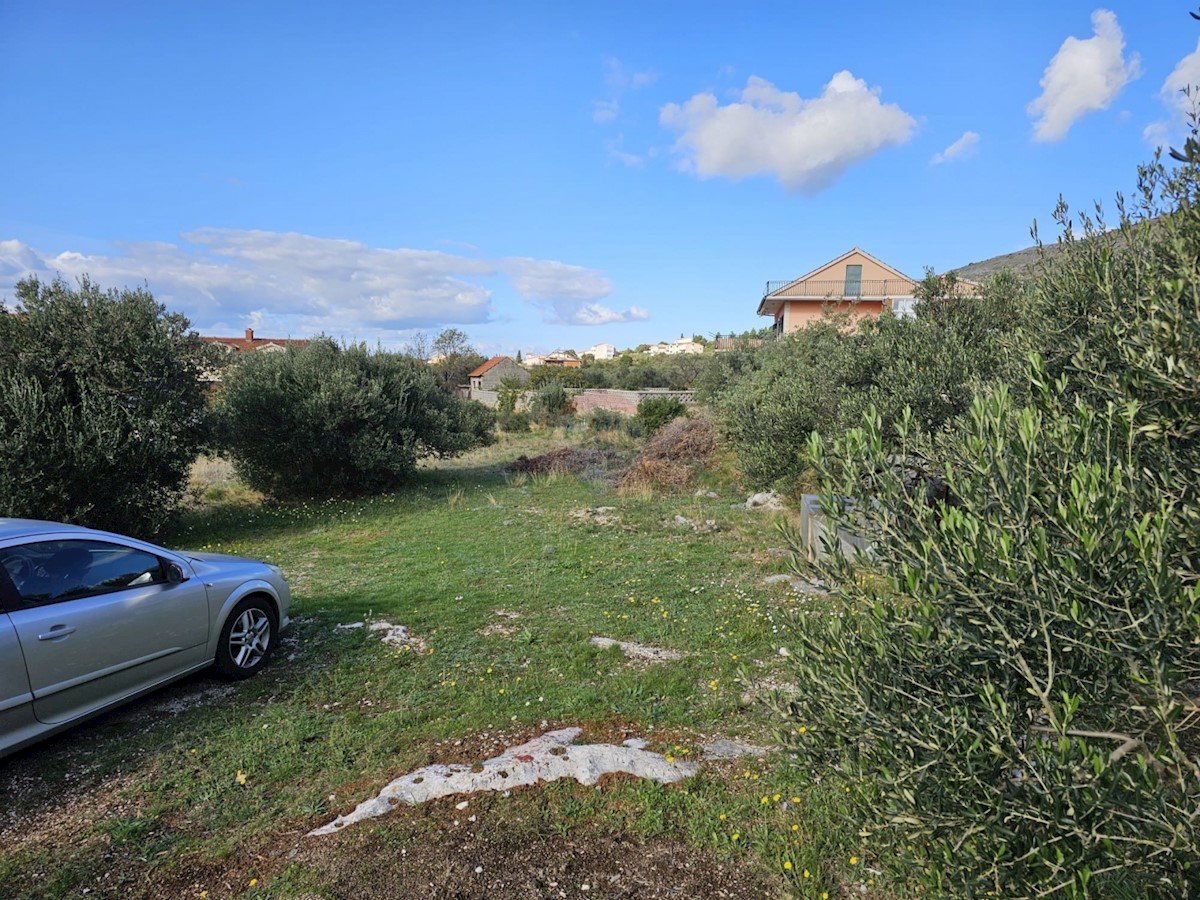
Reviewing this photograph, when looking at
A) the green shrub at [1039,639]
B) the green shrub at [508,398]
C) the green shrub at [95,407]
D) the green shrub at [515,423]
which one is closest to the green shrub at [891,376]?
the green shrub at [1039,639]

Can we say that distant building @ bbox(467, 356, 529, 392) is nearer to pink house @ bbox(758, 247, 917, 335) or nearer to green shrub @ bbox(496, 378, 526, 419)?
green shrub @ bbox(496, 378, 526, 419)

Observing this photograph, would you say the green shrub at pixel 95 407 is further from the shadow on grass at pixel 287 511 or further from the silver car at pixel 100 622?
the silver car at pixel 100 622

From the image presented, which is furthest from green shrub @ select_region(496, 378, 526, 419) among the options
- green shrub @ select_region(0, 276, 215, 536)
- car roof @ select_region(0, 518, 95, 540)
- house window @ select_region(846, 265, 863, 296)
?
car roof @ select_region(0, 518, 95, 540)

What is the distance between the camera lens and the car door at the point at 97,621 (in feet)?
13.5

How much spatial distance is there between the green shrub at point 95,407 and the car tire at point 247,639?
19.9ft

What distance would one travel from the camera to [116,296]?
11.1m

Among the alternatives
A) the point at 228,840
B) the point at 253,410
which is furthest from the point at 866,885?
the point at 253,410

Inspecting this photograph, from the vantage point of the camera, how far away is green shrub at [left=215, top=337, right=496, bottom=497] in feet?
48.4

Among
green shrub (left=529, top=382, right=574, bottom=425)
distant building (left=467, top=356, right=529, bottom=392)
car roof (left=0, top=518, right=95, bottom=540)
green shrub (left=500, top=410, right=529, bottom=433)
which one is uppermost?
distant building (left=467, top=356, right=529, bottom=392)

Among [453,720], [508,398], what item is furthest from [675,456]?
[508,398]

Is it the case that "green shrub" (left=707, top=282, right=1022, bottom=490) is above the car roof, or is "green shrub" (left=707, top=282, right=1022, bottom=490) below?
above

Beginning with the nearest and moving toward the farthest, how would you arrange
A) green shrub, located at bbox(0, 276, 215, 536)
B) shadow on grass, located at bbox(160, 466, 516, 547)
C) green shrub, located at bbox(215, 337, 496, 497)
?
green shrub, located at bbox(0, 276, 215, 536)
shadow on grass, located at bbox(160, 466, 516, 547)
green shrub, located at bbox(215, 337, 496, 497)

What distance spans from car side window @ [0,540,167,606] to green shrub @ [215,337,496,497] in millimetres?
9465

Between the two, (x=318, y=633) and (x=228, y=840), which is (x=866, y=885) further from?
(x=318, y=633)
